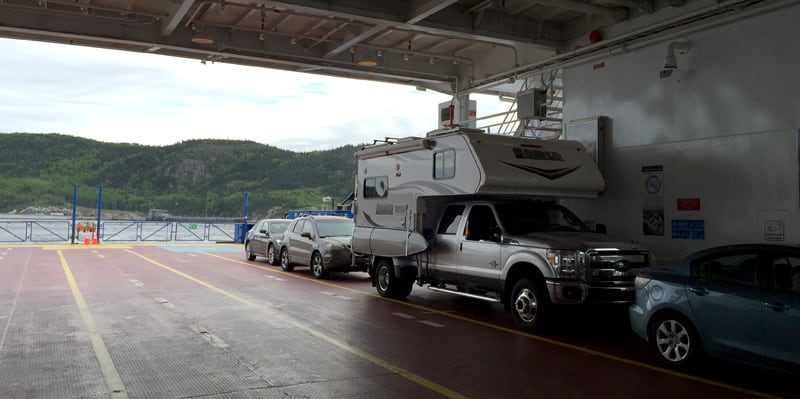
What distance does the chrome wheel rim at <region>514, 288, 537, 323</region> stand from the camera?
370 inches

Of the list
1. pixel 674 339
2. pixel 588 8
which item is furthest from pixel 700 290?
pixel 588 8

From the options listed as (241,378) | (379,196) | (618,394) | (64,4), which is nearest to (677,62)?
(379,196)

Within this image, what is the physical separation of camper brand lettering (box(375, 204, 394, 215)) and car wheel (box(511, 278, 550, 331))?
12.6 ft

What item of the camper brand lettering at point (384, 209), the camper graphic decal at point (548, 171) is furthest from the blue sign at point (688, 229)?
the camper brand lettering at point (384, 209)

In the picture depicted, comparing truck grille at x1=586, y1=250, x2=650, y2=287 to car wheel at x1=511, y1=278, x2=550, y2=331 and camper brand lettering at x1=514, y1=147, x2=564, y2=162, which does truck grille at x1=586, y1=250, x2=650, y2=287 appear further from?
camper brand lettering at x1=514, y1=147, x2=564, y2=162

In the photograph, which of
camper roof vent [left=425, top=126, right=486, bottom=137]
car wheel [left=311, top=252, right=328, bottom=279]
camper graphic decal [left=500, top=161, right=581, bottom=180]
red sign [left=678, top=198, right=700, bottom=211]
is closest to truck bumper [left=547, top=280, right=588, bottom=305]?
camper graphic decal [left=500, top=161, right=581, bottom=180]

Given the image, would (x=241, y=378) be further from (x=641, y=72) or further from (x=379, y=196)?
(x=641, y=72)

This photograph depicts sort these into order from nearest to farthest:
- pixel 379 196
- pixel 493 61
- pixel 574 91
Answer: pixel 379 196, pixel 574 91, pixel 493 61

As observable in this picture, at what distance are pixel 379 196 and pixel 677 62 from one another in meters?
6.47

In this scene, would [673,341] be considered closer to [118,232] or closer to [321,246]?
[321,246]

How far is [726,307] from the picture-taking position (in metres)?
6.52

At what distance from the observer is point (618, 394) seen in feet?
19.9

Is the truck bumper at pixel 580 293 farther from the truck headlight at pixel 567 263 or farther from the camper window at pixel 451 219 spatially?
the camper window at pixel 451 219

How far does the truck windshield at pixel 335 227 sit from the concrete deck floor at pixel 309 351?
3774 mm
